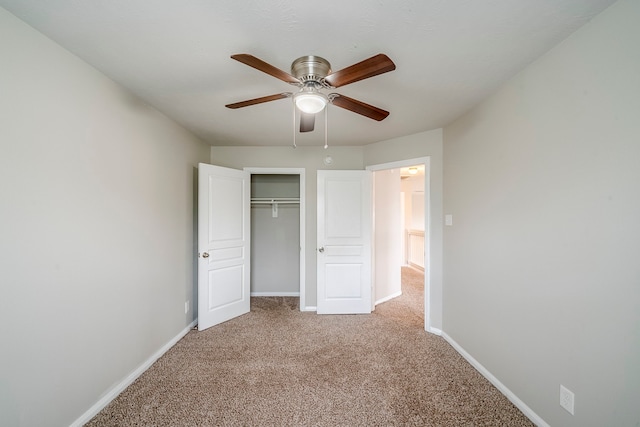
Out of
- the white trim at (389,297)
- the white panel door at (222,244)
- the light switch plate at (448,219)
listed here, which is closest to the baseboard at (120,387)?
the white panel door at (222,244)

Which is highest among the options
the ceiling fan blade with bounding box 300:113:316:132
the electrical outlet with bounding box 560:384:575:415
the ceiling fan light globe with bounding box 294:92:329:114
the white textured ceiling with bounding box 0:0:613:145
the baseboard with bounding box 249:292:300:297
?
the white textured ceiling with bounding box 0:0:613:145

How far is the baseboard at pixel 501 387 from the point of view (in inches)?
66.3

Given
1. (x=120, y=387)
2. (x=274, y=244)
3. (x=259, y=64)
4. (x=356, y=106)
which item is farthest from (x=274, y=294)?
(x=259, y=64)

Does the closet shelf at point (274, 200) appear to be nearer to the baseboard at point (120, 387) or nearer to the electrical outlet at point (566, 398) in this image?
the baseboard at point (120, 387)

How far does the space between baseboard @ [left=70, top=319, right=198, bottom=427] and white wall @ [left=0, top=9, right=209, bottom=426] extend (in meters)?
0.04

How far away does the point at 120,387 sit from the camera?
2.00 metres

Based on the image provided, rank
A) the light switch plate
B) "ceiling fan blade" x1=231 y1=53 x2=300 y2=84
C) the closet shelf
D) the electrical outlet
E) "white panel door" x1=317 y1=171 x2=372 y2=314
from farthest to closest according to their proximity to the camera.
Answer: the closet shelf, "white panel door" x1=317 y1=171 x2=372 y2=314, the light switch plate, the electrical outlet, "ceiling fan blade" x1=231 y1=53 x2=300 y2=84

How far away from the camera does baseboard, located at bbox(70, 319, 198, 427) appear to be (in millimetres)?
1706

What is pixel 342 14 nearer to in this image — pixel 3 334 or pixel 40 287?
pixel 40 287

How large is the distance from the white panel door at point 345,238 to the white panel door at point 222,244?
1084mm

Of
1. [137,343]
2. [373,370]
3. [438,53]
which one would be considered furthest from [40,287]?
[438,53]

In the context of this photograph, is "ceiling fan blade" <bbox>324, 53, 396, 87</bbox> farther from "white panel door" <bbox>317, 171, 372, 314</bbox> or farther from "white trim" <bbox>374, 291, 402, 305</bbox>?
"white trim" <bbox>374, 291, 402, 305</bbox>

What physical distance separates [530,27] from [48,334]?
10.5 feet

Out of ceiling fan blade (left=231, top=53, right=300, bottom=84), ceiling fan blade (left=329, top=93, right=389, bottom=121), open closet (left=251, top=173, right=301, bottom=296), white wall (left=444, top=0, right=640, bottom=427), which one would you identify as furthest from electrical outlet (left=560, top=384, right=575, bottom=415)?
open closet (left=251, top=173, right=301, bottom=296)
